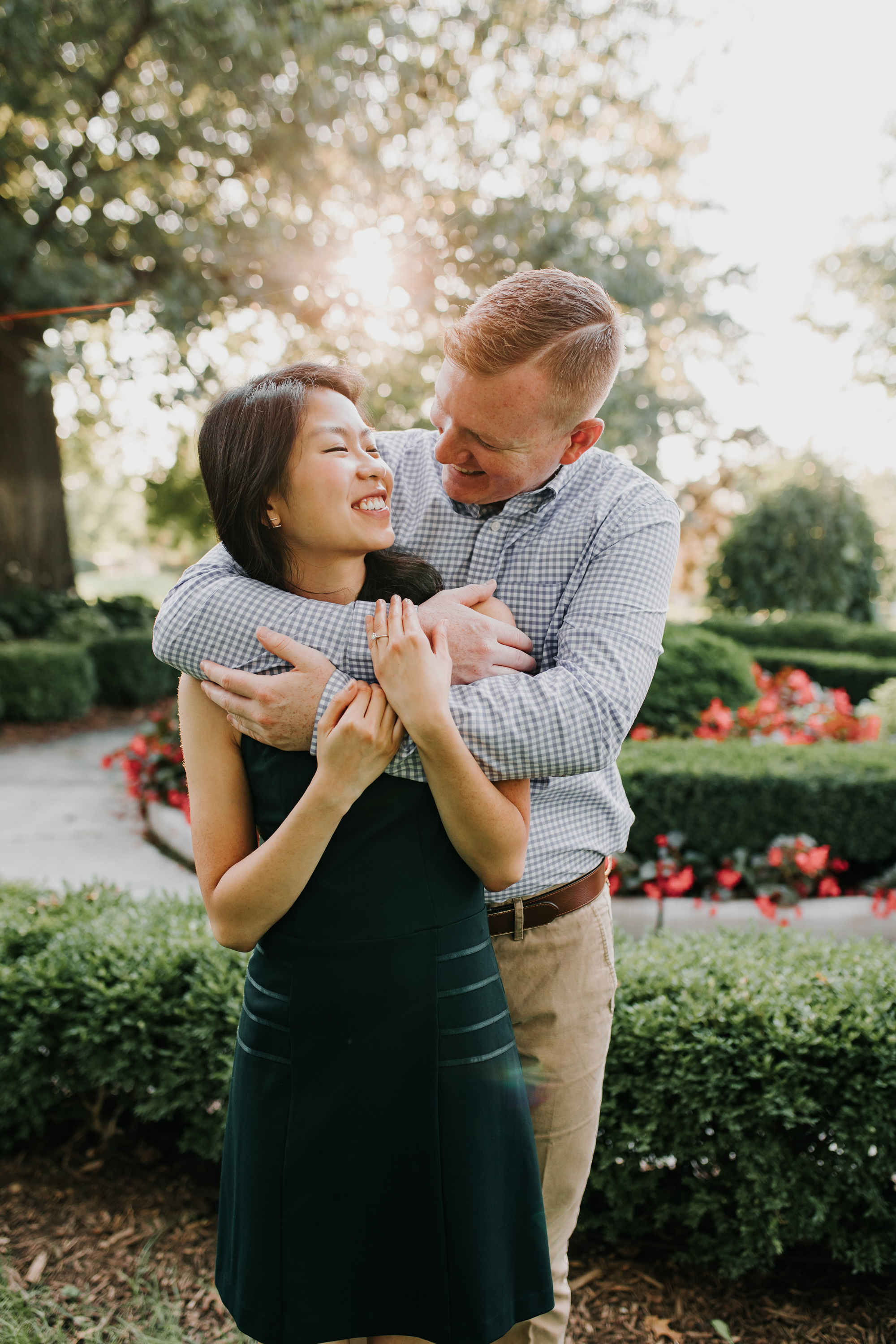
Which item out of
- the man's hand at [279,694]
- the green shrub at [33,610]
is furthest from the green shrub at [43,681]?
the man's hand at [279,694]

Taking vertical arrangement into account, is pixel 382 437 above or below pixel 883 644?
above

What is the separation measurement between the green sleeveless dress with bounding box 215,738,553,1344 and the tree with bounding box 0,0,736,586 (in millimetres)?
8115

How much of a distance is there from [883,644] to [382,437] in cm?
1125

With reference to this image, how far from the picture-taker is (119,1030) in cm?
286

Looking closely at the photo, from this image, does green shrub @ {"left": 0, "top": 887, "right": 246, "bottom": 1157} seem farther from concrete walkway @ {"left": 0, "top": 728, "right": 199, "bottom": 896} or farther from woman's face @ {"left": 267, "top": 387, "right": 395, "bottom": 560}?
woman's face @ {"left": 267, "top": 387, "right": 395, "bottom": 560}

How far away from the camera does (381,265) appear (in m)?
9.52

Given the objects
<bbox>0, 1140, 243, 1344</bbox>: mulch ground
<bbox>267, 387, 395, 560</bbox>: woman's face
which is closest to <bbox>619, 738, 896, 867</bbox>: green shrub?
<bbox>0, 1140, 243, 1344</bbox>: mulch ground

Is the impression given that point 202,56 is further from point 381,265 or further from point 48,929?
point 48,929

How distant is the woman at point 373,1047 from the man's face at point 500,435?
50cm

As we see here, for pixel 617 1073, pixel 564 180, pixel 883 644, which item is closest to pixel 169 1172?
pixel 617 1073

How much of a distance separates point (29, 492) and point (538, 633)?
13.2 m

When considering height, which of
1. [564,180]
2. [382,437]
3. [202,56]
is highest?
[202,56]

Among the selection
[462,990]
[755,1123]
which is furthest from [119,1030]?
[755,1123]

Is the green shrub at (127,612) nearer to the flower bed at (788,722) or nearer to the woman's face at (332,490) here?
the flower bed at (788,722)
